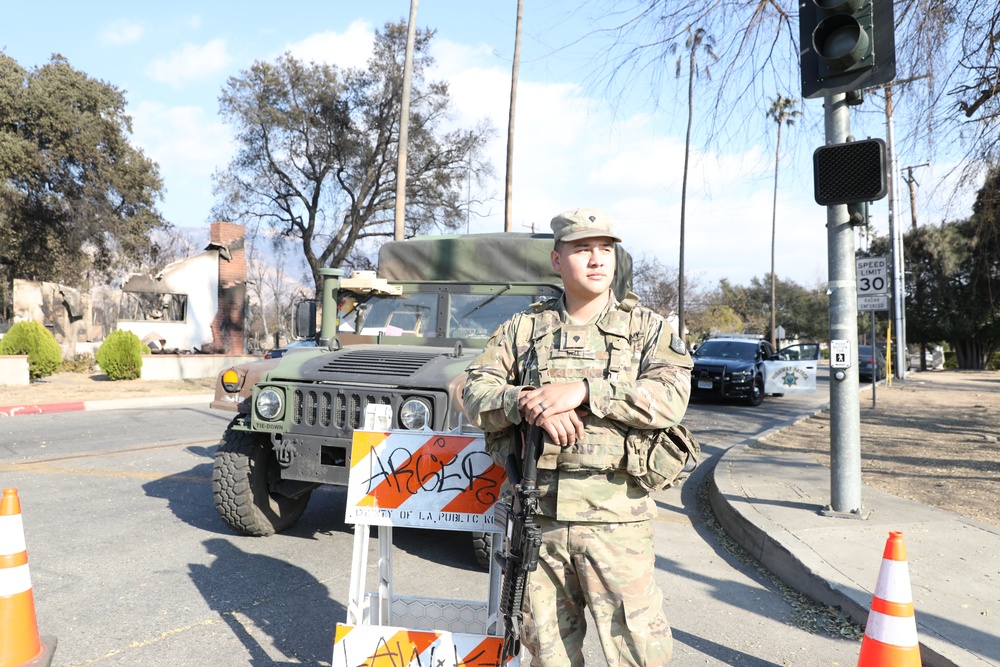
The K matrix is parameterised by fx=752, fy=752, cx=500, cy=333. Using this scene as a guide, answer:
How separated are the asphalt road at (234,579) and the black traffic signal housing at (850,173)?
8.78 feet

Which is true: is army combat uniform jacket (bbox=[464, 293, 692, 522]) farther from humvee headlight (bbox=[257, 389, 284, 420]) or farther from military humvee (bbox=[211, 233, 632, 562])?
humvee headlight (bbox=[257, 389, 284, 420])

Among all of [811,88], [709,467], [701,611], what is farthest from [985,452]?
[701,611]

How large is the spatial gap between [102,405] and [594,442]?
1424 cm

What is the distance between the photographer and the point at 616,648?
2.33m

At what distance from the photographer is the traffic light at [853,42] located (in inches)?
202

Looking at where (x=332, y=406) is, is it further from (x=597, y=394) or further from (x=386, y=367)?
(x=597, y=394)

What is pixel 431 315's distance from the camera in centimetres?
612

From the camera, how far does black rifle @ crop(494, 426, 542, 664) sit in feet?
7.31

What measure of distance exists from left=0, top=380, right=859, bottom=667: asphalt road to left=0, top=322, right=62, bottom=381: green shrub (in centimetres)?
1158

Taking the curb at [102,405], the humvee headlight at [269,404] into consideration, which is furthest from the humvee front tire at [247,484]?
the curb at [102,405]

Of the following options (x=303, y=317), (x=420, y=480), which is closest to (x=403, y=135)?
(x=303, y=317)

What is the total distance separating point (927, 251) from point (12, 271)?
35865 mm

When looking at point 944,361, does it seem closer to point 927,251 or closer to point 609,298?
point 927,251

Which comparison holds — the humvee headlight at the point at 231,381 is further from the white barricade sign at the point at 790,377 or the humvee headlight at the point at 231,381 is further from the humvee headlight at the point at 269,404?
the white barricade sign at the point at 790,377
